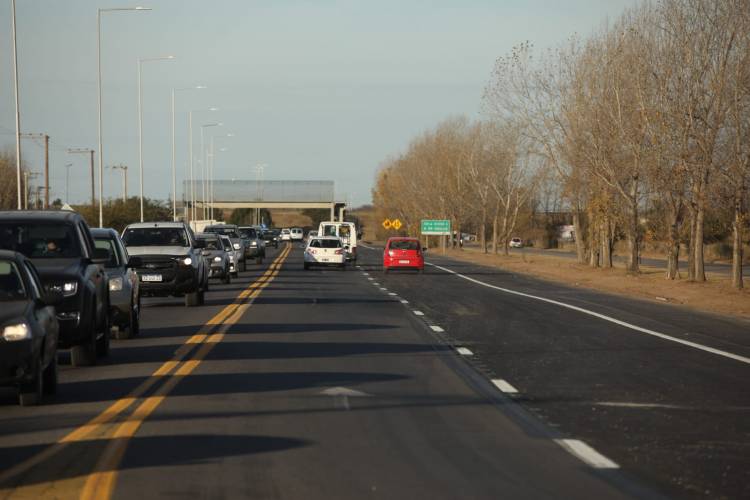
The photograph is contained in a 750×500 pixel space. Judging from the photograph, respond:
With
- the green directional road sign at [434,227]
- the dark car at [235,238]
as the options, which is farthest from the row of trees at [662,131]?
the green directional road sign at [434,227]

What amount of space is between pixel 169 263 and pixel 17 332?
16.2 meters

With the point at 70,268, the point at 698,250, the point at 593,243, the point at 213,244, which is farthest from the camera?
the point at 593,243

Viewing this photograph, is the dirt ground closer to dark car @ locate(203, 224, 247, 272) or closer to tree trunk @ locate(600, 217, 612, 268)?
tree trunk @ locate(600, 217, 612, 268)

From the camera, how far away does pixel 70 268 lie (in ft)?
51.3

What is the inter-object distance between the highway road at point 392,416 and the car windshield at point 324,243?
32.3m

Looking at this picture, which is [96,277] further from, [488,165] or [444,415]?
[488,165]

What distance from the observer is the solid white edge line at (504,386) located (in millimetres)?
13602

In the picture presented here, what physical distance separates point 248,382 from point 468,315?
12597mm

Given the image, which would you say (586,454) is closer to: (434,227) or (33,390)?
(33,390)

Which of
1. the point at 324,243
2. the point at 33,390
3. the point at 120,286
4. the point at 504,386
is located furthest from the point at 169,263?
the point at 324,243

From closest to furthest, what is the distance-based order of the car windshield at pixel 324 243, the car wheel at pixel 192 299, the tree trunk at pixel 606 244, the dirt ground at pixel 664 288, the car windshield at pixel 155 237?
the car wheel at pixel 192 299 → the car windshield at pixel 155 237 → the dirt ground at pixel 664 288 → the car windshield at pixel 324 243 → the tree trunk at pixel 606 244

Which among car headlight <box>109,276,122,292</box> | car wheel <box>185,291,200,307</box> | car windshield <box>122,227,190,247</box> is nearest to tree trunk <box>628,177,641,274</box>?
car windshield <box>122,227,190,247</box>

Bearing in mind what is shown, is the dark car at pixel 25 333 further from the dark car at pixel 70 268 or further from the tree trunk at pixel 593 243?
the tree trunk at pixel 593 243

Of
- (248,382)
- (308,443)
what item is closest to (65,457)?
(308,443)
